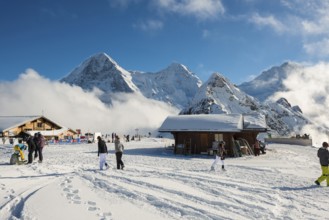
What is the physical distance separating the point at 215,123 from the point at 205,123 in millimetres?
960

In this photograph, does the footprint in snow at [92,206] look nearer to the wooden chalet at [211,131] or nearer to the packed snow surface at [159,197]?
the packed snow surface at [159,197]

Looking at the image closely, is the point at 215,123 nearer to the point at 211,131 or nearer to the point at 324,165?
the point at 211,131

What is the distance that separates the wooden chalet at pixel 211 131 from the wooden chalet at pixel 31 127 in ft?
123

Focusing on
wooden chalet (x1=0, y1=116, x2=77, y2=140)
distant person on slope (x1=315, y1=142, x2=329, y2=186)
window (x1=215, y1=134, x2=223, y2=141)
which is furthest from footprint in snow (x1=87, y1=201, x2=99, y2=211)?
wooden chalet (x1=0, y1=116, x2=77, y2=140)

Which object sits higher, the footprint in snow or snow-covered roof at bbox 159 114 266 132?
snow-covered roof at bbox 159 114 266 132

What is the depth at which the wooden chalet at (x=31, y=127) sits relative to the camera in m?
59.4

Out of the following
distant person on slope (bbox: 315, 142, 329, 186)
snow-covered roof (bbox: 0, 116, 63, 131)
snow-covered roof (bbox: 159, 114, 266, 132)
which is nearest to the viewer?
distant person on slope (bbox: 315, 142, 329, 186)

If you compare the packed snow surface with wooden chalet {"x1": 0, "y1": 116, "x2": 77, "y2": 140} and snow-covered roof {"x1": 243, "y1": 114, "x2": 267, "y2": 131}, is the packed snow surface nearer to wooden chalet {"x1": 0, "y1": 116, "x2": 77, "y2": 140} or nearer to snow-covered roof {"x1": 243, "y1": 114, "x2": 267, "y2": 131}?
snow-covered roof {"x1": 243, "y1": 114, "x2": 267, "y2": 131}

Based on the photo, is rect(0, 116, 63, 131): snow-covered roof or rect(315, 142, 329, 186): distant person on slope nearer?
rect(315, 142, 329, 186): distant person on slope

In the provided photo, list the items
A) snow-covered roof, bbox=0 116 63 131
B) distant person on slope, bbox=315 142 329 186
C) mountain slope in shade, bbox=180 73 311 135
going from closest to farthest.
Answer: distant person on slope, bbox=315 142 329 186
snow-covered roof, bbox=0 116 63 131
mountain slope in shade, bbox=180 73 311 135

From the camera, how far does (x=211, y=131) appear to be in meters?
28.9

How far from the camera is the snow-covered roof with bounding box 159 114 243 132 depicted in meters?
28.7

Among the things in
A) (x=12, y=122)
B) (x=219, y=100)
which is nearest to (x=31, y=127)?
(x=12, y=122)

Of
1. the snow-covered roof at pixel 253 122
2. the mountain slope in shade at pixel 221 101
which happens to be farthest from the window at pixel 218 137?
the mountain slope in shade at pixel 221 101
